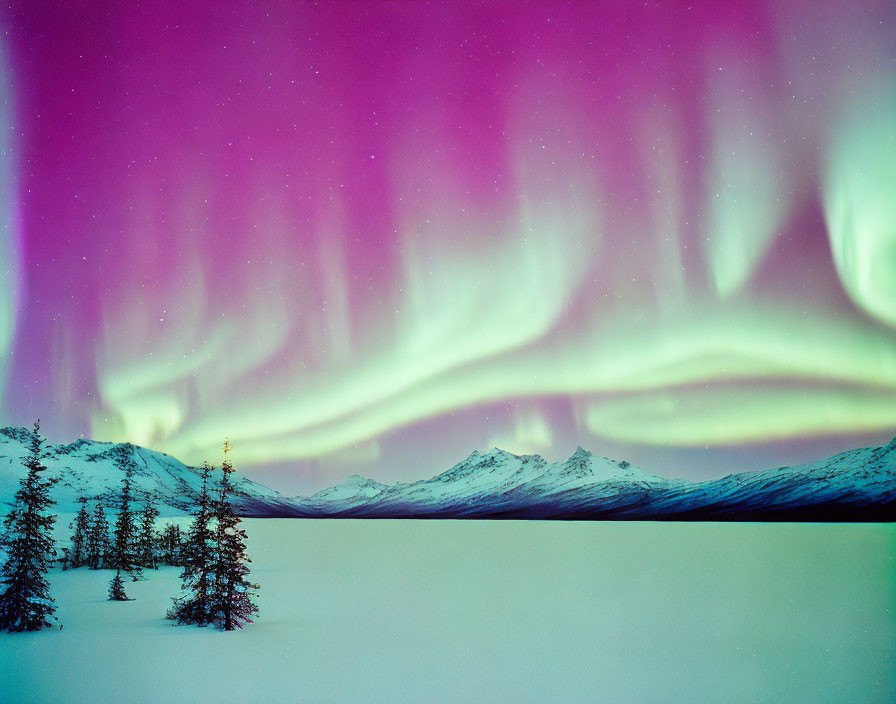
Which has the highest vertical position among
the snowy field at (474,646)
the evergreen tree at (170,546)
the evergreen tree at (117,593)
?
the evergreen tree at (170,546)

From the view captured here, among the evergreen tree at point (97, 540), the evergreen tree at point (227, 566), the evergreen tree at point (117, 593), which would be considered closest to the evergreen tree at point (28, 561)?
the evergreen tree at point (227, 566)

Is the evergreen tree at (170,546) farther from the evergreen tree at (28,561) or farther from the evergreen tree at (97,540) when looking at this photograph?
the evergreen tree at (28,561)

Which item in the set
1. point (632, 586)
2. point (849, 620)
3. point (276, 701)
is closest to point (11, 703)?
point (276, 701)

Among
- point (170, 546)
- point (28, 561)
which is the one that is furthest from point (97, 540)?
point (28, 561)

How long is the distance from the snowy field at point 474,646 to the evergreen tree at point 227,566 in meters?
0.68

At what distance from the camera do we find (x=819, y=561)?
44156mm

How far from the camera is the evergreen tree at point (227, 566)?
594 inches

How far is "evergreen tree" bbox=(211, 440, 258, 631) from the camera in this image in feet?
49.5

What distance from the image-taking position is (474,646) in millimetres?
16094

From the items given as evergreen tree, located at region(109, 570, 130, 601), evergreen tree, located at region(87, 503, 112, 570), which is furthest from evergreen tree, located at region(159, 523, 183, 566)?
evergreen tree, located at region(109, 570, 130, 601)

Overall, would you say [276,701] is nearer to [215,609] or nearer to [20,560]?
[215,609]

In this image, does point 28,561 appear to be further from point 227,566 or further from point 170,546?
point 170,546

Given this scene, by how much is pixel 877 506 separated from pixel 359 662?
21597 cm

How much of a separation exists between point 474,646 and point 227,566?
267 inches
